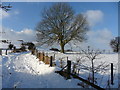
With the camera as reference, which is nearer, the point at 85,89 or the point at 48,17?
the point at 85,89

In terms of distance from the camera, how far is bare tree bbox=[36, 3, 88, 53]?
101 ft

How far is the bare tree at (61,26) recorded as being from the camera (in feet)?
101

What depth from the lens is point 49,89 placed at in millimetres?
5688

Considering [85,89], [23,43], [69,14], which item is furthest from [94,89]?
[23,43]

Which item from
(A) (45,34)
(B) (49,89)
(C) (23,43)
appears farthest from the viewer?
(C) (23,43)

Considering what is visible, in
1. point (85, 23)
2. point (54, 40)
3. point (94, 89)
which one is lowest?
point (94, 89)

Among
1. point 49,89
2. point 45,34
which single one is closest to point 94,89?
point 49,89

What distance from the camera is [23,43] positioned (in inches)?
2211

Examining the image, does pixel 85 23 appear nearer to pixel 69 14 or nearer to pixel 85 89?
pixel 69 14

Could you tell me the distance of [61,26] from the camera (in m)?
31.0

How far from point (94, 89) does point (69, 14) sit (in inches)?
1072

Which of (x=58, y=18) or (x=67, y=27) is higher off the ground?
(x=58, y=18)

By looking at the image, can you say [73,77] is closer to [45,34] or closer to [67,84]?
[67,84]

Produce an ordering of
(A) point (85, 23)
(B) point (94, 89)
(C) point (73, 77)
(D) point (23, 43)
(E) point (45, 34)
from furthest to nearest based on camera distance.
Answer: (D) point (23, 43) < (A) point (85, 23) < (E) point (45, 34) < (C) point (73, 77) < (B) point (94, 89)
